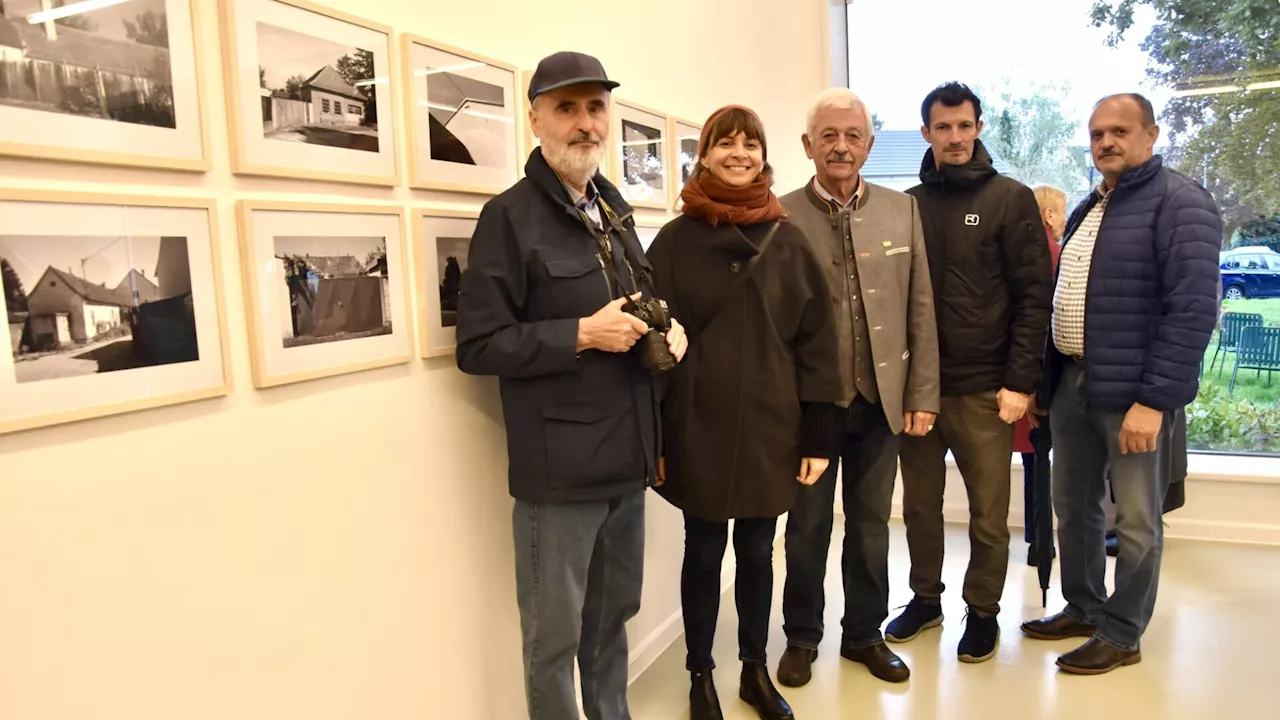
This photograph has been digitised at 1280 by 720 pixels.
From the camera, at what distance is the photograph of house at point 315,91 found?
1361 millimetres

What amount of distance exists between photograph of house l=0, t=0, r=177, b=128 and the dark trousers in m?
2.21

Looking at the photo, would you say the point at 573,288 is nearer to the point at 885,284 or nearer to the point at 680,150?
the point at 885,284

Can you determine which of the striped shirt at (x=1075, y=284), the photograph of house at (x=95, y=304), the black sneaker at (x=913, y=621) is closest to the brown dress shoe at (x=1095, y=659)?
the black sneaker at (x=913, y=621)

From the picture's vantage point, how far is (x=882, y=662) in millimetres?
2512

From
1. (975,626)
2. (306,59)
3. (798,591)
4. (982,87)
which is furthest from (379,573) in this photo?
(982,87)

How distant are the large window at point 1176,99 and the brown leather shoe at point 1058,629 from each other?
169 centimetres

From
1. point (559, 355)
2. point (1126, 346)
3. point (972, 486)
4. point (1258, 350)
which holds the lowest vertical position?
point (972, 486)

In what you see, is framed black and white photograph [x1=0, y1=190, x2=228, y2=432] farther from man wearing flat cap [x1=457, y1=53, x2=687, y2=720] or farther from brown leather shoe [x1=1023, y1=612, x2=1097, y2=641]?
brown leather shoe [x1=1023, y1=612, x2=1097, y2=641]

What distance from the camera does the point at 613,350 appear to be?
1.68 meters

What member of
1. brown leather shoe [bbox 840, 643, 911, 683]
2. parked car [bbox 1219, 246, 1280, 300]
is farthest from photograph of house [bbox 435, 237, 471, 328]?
parked car [bbox 1219, 246, 1280, 300]

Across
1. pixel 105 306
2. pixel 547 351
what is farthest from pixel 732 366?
pixel 105 306

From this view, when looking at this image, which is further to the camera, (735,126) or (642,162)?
(642,162)

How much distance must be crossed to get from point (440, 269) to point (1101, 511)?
7.32 feet

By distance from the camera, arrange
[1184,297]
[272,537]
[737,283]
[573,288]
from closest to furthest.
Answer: [272,537], [573,288], [737,283], [1184,297]
